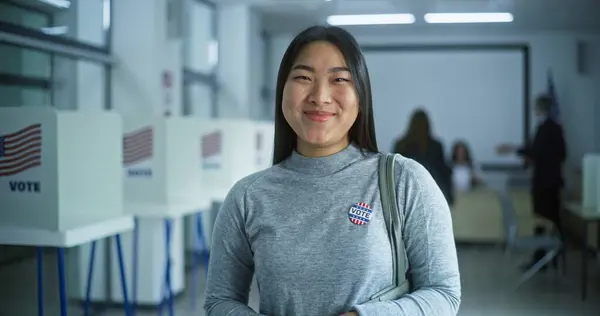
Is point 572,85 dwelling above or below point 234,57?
below

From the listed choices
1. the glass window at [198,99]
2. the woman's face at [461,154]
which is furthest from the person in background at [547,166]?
the glass window at [198,99]

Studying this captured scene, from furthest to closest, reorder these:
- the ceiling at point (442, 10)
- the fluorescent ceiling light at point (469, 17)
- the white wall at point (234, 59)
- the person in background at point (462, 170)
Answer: the fluorescent ceiling light at point (469, 17) < the person in background at point (462, 170) < the white wall at point (234, 59) < the ceiling at point (442, 10)

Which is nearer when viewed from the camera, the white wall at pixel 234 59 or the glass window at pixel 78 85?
the glass window at pixel 78 85

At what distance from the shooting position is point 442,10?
7992mm

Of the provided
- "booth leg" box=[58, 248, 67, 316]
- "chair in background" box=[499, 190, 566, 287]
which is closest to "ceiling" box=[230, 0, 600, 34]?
"chair in background" box=[499, 190, 566, 287]

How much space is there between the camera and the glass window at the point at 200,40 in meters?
6.73

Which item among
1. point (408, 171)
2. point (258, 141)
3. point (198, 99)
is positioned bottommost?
point (408, 171)

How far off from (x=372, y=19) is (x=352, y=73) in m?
7.63

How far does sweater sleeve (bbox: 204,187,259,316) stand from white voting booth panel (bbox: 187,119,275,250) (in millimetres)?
3466

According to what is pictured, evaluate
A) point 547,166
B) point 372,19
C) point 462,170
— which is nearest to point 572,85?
point 462,170

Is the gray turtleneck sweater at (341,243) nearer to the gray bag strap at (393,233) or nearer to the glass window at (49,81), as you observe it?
the gray bag strap at (393,233)

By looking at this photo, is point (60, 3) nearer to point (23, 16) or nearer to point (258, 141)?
point (23, 16)

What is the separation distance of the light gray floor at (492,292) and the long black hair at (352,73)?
8.83ft

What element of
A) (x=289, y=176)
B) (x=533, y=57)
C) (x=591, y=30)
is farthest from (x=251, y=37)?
(x=289, y=176)
